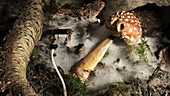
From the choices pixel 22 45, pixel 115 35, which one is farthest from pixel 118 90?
pixel 22 45

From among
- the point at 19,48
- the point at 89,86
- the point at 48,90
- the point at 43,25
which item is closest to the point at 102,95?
the point at 89,86

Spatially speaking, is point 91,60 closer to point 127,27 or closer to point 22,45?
point 127,27

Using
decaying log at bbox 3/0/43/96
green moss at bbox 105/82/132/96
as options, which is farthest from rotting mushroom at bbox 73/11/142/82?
decaying log at bbox 3/0/43/96

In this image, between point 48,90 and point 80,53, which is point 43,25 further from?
point 48,90

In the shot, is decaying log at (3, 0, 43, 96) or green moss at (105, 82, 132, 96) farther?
green moss at (105, 82, 132, 96)

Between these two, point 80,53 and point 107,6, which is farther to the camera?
point 107,6

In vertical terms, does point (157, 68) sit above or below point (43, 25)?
below

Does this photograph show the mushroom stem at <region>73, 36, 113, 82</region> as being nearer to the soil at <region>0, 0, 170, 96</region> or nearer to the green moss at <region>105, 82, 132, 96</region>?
the soil at <region>0, 0, 170, 96</region>
